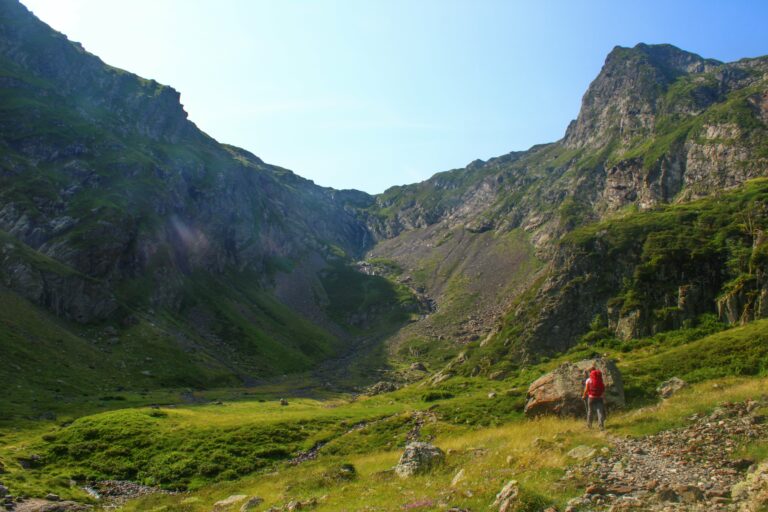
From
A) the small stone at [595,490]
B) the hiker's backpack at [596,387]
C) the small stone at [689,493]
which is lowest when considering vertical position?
the small stone at [595,490]

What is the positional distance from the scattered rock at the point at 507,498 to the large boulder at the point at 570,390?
19095 millimetres

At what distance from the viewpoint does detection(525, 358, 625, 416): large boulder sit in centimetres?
3353

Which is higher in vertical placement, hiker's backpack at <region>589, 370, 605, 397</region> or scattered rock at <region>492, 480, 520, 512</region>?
hiker's backpack at <region>589, 370, 605, 397</region>

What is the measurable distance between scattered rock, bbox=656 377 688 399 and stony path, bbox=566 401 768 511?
9782 millimetres

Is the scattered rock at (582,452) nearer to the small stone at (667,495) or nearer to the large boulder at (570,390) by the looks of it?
the small stone at (667,495)

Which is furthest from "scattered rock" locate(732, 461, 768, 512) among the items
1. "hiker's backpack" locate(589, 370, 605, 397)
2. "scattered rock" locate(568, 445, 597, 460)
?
"hiker's backpack" locate(589, 370, 605, 397)

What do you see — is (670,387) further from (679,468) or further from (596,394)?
(679,468)

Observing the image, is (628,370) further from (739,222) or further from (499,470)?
(739,222)

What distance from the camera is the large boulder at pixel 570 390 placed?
33.5 m

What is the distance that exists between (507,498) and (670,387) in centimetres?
2346

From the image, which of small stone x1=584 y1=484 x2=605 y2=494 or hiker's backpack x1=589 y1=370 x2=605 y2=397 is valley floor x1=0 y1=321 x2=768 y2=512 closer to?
small stone x1=584 y1=484 x2=605 y2=494

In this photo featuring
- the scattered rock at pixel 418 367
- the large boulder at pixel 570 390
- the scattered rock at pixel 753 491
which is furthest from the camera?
the scattered rock at pixel 418 367

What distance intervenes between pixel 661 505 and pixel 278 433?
4512 cm

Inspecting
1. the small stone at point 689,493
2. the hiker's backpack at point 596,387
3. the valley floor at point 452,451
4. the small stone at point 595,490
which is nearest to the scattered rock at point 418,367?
the valley floor at point 452,451
